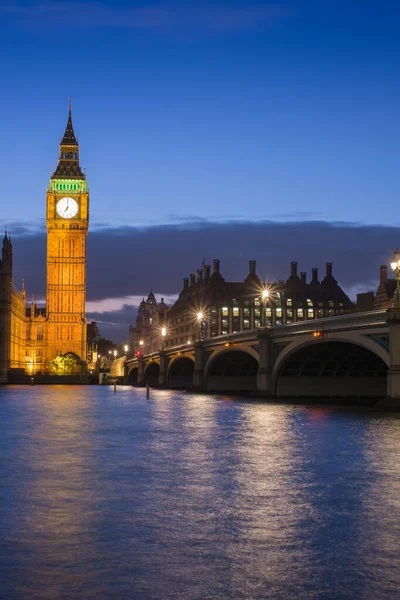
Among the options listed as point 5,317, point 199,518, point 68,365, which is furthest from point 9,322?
point 199,518

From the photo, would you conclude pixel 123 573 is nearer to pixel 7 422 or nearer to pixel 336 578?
pixel 336 578

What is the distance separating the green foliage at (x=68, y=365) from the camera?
186m

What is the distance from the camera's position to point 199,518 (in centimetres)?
1703

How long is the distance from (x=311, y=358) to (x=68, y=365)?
120 metres

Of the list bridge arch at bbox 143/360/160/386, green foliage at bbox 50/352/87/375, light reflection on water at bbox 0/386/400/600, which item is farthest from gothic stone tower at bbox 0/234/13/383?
light reflection on water at bbox 0/386/400/600

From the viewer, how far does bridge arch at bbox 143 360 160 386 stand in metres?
150

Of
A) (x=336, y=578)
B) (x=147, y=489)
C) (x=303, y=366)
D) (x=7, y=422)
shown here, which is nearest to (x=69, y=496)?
(x=147, y=489)

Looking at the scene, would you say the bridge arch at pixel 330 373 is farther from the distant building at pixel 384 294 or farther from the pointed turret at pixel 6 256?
the pointed turret at pixel 6 256

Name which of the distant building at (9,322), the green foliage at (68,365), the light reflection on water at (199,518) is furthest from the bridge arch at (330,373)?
the green foliage at (68,365)

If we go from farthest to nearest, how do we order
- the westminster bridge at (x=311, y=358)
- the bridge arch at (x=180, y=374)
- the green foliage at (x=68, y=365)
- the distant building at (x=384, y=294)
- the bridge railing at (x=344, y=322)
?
the green foliage at (x=68, y=365), the bridge arch at (x=180, y=374), the distant building at (x=384, y=294), the westminster bridge at (x=311, y=358), the bridge railing at (x=344, y=322)

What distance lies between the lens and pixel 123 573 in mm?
12570

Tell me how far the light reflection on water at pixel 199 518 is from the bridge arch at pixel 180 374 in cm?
9065

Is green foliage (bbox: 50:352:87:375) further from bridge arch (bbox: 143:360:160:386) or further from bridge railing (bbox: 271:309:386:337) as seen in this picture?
bridge railing (bbox: 271:309:386:337)

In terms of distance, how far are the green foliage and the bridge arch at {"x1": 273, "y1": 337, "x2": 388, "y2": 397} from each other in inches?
4495
